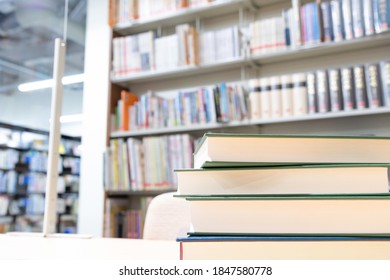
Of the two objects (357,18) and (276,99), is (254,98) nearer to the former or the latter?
(276,99)

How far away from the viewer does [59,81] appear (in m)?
1.10

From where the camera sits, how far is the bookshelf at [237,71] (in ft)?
6.68

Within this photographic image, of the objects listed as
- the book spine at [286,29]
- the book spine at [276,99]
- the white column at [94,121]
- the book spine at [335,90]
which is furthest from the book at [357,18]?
the white column at [94,121]

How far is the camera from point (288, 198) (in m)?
0.44

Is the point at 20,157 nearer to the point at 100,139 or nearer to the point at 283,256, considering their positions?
the point at 100,139

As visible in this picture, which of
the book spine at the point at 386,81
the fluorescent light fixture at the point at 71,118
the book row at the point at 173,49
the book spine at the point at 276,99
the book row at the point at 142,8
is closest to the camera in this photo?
the fluorescent light fixture at the point at 71,118

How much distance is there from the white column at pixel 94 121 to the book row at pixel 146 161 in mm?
237

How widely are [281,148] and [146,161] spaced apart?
6.12 ft

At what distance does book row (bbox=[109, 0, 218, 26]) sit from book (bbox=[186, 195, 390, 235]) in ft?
6.87

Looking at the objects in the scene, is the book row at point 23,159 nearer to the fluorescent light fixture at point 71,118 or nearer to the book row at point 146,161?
the fluorescent light fixture at point 71,118

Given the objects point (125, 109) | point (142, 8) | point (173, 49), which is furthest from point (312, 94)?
point (142, 8)

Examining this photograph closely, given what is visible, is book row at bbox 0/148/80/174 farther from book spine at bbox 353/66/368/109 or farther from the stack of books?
the stack of books

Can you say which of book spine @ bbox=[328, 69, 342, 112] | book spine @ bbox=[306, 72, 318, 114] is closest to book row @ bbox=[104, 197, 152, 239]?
book spine @ bbox=[306, 72, 318, 114]

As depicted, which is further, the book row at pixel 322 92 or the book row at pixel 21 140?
the book row at pixel 21 140
